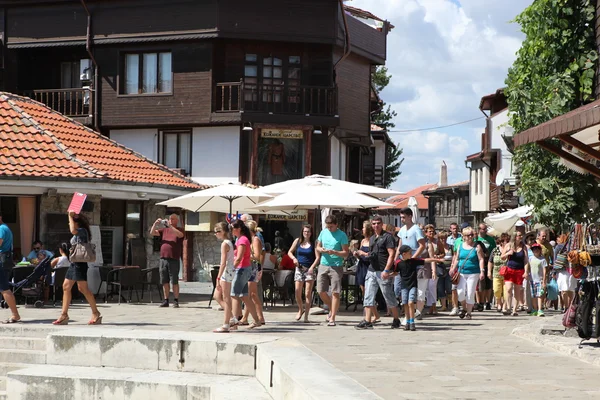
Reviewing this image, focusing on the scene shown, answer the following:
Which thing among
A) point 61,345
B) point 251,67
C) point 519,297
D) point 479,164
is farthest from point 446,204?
point 61,345

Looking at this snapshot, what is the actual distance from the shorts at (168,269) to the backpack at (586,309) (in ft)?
30.6

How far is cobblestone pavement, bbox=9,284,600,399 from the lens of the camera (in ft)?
29.6

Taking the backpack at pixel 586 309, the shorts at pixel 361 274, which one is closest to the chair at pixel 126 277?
the shorts at pixel 361 274

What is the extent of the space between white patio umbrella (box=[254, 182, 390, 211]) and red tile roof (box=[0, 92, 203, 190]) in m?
4.99

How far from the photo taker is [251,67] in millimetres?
34469

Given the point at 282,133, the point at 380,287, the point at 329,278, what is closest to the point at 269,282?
the point at 329,278

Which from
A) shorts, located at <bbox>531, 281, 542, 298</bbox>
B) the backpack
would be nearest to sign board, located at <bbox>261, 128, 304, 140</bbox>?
shorts, located at <bbox>531, 281, 542, 298</bbox>

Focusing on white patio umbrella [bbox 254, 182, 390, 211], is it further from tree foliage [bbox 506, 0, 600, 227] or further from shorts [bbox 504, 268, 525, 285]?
tree foliage [bbox 506, 0, 600, 227]

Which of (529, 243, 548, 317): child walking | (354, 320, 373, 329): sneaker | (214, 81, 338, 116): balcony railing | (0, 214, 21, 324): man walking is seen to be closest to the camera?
(0, 214, 21, 324): man walking

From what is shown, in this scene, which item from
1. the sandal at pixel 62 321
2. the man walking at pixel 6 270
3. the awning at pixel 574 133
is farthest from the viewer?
the man walking at pixel 6 270

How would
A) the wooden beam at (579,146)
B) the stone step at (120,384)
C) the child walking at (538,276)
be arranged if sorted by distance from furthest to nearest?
the child walking at (538,276) → the wooden beam at (579,146) → the stone step at (120,384)

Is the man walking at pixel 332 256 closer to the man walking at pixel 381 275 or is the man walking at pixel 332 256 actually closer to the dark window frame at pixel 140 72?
the man walking at pixel 381 275

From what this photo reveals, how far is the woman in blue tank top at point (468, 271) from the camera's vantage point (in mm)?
17844

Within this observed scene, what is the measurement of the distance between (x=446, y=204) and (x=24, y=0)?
60.4 m
